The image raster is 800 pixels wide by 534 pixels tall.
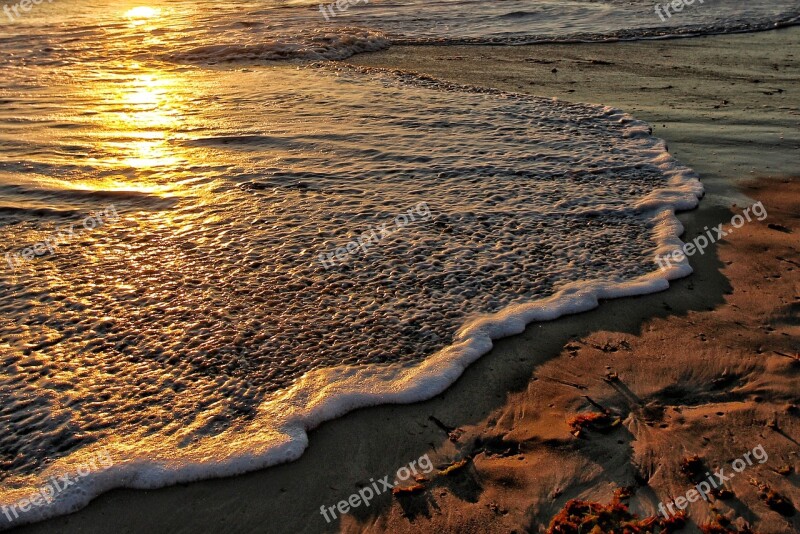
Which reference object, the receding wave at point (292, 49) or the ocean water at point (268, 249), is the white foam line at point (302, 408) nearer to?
the ocean water at point (268, 249)

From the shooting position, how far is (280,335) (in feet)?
12.9

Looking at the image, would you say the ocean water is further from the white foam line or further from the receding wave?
the receding wave

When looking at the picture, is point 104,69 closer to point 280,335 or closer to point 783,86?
point 280,335

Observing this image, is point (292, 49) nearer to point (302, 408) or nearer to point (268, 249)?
point (268, 249)

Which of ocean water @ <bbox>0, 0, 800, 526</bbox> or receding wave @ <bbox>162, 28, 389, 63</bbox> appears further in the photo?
receding wave @ <bbox>162, 28, 389, 63</bbox>

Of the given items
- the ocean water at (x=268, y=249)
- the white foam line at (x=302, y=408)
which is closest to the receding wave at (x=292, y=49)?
the ocean water at (x=268, y=249)

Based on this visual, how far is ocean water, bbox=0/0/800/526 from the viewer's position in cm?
335

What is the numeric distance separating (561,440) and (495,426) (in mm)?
333

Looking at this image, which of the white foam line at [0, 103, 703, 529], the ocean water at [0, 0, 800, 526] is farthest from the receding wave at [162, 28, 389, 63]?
the white foam line at [0, 103, 703, 529]

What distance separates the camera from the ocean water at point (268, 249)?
3.35m

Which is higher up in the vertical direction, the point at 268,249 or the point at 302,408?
the point at 268,249

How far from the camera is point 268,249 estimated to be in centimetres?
482

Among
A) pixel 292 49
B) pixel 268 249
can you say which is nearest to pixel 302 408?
pixel 268 249

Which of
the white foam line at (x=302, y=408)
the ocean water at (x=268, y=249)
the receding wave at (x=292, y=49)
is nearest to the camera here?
the white foam line at (x=302, y=408)
